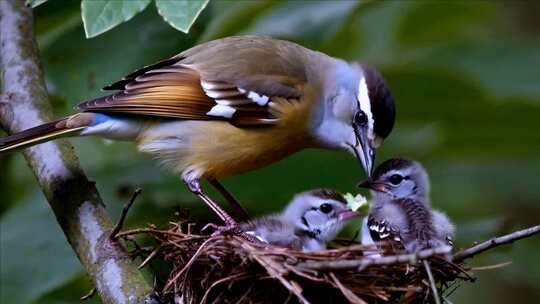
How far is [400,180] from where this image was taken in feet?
18.0

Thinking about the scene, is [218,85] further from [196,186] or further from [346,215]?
[346,215]

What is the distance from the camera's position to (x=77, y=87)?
5.67 metres

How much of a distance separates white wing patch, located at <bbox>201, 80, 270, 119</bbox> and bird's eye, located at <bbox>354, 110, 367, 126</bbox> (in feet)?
1.34

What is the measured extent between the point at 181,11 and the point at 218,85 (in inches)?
34.0

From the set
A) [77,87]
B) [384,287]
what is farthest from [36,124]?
[384,287]

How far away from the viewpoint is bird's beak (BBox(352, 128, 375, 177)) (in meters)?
5.29

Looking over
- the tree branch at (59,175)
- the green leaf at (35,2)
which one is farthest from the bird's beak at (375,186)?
the green leaf at (35,2)

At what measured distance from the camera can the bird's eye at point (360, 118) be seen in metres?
5.30

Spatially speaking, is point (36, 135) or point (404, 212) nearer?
point (36, 135)

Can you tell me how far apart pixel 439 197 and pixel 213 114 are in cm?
123

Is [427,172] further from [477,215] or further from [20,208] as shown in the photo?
[20,208]

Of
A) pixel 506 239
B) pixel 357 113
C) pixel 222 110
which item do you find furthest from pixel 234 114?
pixel 506 239

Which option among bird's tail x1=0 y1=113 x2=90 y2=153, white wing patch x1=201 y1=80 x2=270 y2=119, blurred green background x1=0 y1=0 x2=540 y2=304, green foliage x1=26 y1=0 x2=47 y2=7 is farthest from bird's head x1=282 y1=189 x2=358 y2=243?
green foliage x1=26 y1=0 x2=47 y2=7

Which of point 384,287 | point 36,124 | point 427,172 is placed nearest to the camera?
point 384,287
